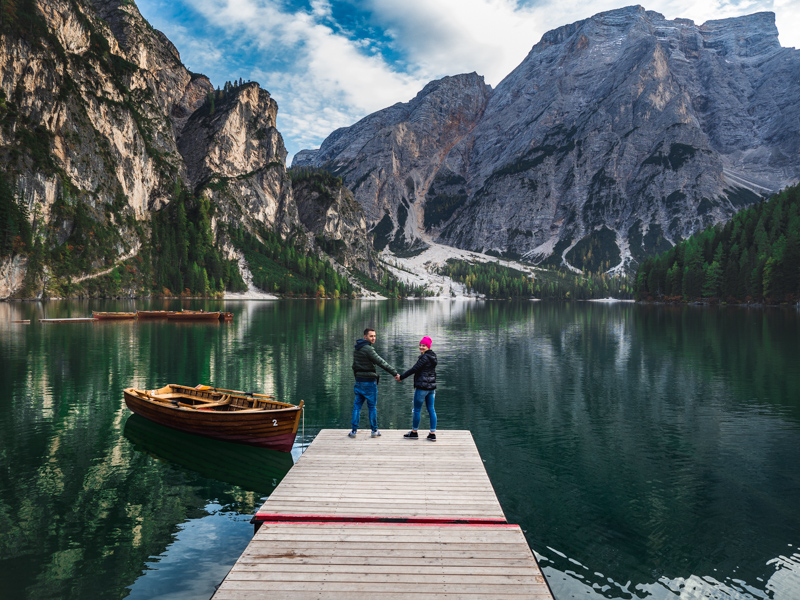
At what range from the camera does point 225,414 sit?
24.2m

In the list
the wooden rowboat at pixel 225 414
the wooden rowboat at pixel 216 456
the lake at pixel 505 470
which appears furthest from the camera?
the wooden rowboat at pixel 225 414

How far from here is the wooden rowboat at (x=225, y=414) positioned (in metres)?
23.2

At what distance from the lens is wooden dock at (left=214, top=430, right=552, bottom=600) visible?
31.3 feet

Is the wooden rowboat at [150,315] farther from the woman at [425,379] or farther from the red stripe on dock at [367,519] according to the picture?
the red stripe on dock at [367,519]

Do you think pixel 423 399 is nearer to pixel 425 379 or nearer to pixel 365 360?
pixel 425 379

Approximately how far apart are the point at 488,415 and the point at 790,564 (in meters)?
18.4

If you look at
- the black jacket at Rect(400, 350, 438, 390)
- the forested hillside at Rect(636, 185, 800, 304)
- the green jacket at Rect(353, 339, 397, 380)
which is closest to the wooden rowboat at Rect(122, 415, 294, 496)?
the green jacket at Rect(353, 339, 397, 380)

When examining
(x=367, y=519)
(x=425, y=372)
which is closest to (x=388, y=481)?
(x=367, y=519)

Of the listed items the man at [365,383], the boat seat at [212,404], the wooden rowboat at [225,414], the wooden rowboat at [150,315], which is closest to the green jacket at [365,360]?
the man at [365,383]

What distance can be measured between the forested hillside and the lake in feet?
415

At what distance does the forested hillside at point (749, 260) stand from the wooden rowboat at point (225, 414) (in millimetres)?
174712

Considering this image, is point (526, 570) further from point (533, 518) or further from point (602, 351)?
point (602, 351)

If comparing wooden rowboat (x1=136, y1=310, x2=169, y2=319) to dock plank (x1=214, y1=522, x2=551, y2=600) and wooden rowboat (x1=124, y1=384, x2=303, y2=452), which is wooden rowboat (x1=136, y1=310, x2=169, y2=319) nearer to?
wooden rowboat (x1=124, y1=384, x2=303, y2=452)

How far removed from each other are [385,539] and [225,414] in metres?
15.2
